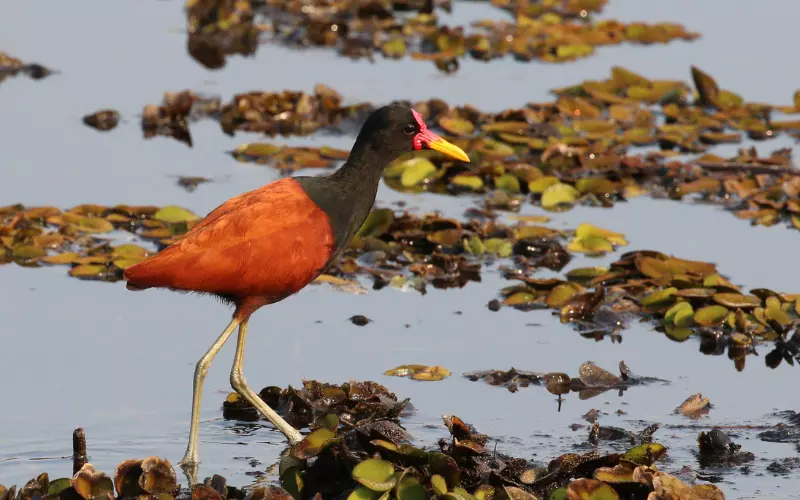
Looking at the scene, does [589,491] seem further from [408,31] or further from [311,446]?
[408,31]

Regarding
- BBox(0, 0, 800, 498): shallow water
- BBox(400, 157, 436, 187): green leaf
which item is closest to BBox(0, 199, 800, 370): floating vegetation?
BBox(0, 0, 800, 498): shallow water

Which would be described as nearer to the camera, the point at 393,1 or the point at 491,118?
the point at 491,118

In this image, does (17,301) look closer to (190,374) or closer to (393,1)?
(190,374)

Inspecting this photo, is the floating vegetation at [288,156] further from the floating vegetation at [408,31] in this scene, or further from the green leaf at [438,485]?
the green leaf at [438,485]

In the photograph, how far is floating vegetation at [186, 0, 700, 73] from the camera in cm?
1612

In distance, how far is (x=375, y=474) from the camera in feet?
20.6

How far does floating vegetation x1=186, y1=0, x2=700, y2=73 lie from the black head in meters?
7.70

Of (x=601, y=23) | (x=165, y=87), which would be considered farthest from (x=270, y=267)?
(x=601, y=23)

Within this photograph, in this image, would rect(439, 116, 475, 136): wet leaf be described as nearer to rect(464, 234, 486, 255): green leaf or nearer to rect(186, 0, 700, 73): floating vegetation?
rect(464, 234, 486, 255): green leaf

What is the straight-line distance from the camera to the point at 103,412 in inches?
304

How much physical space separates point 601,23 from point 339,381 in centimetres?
951

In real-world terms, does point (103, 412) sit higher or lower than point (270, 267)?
lower

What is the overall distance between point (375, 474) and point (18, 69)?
993 centimetres

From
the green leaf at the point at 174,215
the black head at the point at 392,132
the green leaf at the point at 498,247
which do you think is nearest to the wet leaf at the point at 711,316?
the green leaf at the point at 498,247
